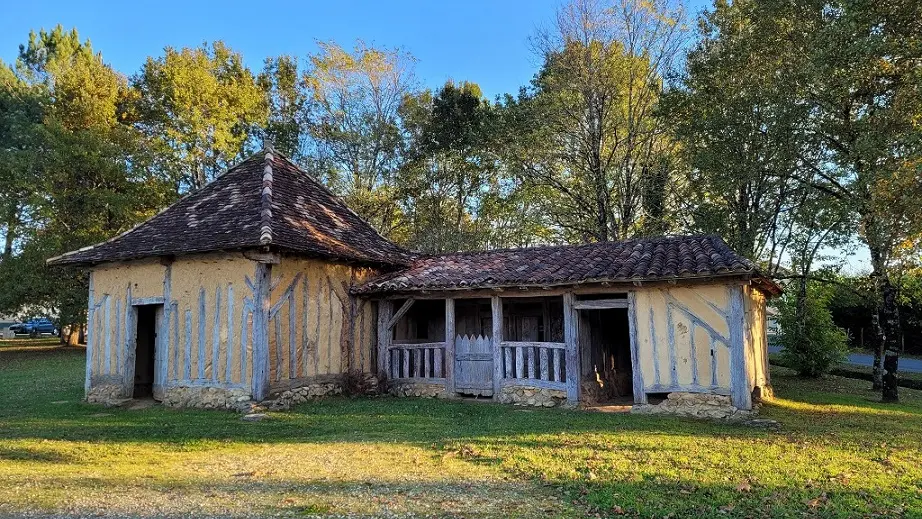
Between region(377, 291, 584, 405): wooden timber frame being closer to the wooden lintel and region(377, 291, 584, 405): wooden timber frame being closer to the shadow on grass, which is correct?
the wooden lintel

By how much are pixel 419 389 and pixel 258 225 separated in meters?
4.94

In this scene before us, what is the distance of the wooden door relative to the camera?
12281 mm

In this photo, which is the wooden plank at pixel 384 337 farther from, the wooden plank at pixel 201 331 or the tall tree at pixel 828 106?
the tall tree at pixel 828 106

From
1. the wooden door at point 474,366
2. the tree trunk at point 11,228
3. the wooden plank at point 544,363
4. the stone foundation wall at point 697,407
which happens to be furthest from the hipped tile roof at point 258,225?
the tree trunk at point 11,228

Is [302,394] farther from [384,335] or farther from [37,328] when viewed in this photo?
[37,328]

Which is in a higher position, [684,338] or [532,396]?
[684,338]

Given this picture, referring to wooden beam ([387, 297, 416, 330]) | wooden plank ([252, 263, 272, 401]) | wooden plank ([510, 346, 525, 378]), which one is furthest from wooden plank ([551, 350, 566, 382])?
wooden plank ([252, 263, 272, 401])

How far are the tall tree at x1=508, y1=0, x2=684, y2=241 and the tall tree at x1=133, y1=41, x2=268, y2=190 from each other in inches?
531

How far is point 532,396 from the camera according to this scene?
38.3 feet

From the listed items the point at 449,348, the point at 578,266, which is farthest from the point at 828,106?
the point at 449,348

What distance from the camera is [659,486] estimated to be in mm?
5750

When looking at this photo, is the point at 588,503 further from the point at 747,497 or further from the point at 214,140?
the point at 214,140

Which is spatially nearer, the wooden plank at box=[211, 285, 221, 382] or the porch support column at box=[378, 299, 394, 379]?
the wooden plank at box=[211, 285, 221, 382]

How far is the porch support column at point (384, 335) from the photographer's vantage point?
43.5 ft
